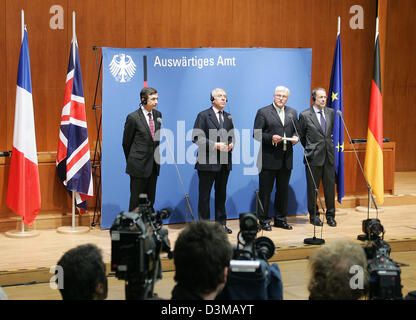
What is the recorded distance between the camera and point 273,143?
654 cm

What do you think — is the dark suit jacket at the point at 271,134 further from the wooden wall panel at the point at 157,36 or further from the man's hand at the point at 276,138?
the wooden wall panel at the point at 157,36

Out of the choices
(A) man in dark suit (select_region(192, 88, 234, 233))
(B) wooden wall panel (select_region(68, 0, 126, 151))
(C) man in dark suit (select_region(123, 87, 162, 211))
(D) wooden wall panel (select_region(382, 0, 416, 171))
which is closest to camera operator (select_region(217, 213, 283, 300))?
(C) man in dark suit (select_region(123, 87, 162, 211))

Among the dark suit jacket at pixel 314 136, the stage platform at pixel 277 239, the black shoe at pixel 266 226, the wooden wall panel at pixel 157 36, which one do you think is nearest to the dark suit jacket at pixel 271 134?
the dark suit jacket at pixel 314 136

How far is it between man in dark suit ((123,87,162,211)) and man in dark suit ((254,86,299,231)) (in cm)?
113

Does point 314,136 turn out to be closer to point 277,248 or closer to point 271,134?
point 271,134

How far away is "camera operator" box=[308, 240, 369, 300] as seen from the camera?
239 centimetres

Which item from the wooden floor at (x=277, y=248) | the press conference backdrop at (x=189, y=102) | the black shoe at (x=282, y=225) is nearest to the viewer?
the wooden floor at (x=277, y=248)

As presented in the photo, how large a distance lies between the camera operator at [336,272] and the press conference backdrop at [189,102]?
400cm

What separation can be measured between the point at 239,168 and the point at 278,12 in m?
2.40

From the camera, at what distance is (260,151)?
6.74 metres

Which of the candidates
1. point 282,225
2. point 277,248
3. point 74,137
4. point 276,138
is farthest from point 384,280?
point 74,137

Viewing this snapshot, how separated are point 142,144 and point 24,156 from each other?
44.4 inches

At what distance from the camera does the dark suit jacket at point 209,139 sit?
6336mm
